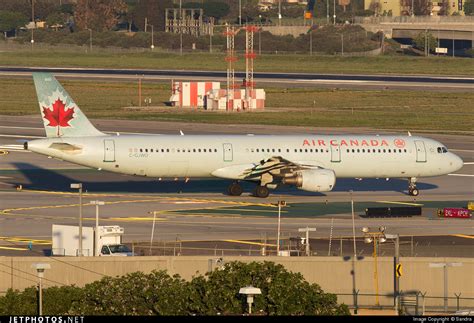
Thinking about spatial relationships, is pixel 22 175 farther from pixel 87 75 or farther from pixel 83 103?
pixel 87 75

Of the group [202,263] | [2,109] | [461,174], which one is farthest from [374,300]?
[2,109]

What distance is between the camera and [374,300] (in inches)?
2066

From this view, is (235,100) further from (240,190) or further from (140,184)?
(240,190)

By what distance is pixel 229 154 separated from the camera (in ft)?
262

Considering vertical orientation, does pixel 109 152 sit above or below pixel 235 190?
above

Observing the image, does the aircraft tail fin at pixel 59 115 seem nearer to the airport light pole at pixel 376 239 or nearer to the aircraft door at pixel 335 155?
the aircraft door at pixel 335 155

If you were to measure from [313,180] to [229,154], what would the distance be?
578 centimetres

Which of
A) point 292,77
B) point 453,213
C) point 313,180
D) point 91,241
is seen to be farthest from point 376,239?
point 292,77

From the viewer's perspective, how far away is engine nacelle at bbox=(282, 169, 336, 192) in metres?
78.6

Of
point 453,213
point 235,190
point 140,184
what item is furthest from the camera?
point 140,184

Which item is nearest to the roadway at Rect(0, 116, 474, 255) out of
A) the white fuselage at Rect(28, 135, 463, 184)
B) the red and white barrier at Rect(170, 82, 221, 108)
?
the white fuselage at Rect(28, 135, 463, 184)

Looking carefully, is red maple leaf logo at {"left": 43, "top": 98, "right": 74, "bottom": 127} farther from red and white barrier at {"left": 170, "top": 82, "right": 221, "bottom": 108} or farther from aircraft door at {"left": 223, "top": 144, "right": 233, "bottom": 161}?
red and white barrier at {"left": 170, "top": 82, "right": 221, "bottom": 108}

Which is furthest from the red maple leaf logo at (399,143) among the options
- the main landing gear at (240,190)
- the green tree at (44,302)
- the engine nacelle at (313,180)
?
the green tree at (44,302)

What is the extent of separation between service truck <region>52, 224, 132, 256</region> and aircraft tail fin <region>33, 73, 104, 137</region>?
17305 millimetres
